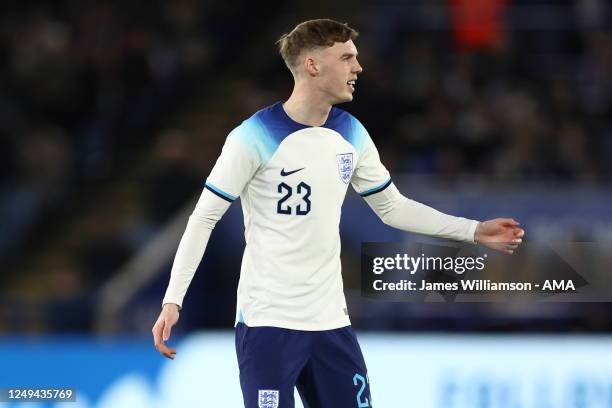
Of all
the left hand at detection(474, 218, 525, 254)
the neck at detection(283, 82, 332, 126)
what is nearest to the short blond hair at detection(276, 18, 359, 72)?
the neck at detection(283, 82, 332, 126)

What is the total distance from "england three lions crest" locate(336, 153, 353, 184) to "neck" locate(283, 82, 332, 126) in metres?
0.15

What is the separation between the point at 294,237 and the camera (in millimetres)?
5062

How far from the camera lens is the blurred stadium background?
25.9 feet

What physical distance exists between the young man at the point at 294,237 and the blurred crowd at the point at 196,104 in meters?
5.17

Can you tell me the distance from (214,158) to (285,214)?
574 cm

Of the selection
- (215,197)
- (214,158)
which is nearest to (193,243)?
(215,197)

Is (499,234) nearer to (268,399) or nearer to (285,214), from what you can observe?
(285,214)

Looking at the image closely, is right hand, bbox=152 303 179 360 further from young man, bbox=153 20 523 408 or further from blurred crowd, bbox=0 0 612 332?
blurred crowd, bbox=0 0 612 332

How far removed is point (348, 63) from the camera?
16.9ft

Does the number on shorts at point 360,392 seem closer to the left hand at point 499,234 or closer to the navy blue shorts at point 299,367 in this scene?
the navy blue shorts at point 299,367

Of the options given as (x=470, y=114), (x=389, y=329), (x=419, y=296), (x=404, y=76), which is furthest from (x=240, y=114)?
(x=419, y=296)

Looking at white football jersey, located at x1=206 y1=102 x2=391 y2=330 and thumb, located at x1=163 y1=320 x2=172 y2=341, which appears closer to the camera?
thumb, located at x1=163 y1=320 x2=172 y2=341

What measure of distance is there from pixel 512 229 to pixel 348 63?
3.01 ft

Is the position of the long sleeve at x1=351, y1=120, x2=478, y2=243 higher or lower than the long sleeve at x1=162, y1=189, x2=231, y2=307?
higher
